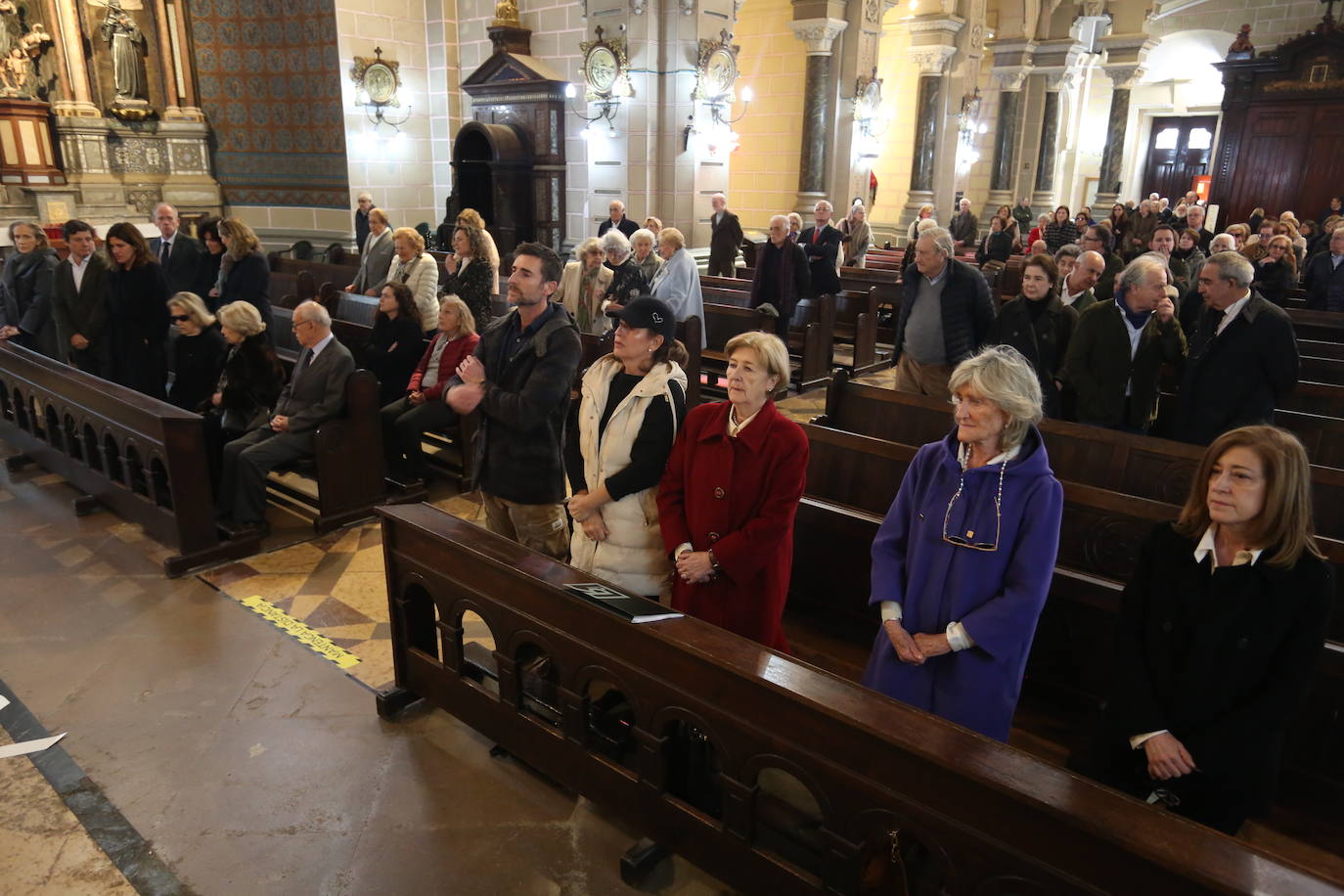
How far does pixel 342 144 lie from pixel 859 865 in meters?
12.3

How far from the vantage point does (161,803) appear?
267 centimetres

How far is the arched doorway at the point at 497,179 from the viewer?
1123 centimetres

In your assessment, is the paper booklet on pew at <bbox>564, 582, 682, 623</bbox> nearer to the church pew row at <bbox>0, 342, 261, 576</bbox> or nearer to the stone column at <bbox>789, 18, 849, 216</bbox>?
the church pew row at <bbox>0, 342, 261, 576</bbox>

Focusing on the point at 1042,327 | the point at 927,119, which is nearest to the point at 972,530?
the point at 1042,327

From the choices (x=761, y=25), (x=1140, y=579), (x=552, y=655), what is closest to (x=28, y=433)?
(x=552, y=655)

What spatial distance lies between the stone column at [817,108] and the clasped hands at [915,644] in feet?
38.4

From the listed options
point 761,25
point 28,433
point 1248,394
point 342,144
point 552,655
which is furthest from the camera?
point 761,25

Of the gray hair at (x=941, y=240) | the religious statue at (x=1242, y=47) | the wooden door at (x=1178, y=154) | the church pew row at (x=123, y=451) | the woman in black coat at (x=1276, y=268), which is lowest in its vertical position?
the church pew row at (x=123, y=451)

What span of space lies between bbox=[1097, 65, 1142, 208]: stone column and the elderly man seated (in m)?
17.7

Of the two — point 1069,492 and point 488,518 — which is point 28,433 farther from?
point 1069,492

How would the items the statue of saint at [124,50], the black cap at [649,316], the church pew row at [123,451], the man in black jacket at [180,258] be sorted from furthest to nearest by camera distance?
the statue of saint at [124,50], the man in black jacket at [180,258], the church pew row at [123,451], the black cap at [649,316]

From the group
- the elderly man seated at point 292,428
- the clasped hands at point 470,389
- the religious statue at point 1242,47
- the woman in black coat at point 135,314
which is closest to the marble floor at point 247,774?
the elderly man seated at point 292,428

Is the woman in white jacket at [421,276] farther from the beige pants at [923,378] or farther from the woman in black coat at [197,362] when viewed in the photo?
the beige pants at [923,378]

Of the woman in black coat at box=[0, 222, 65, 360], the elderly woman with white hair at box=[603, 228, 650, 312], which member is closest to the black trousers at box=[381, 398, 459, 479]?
the elderly woman with white hair at box=[603, 228, 650, 312]
